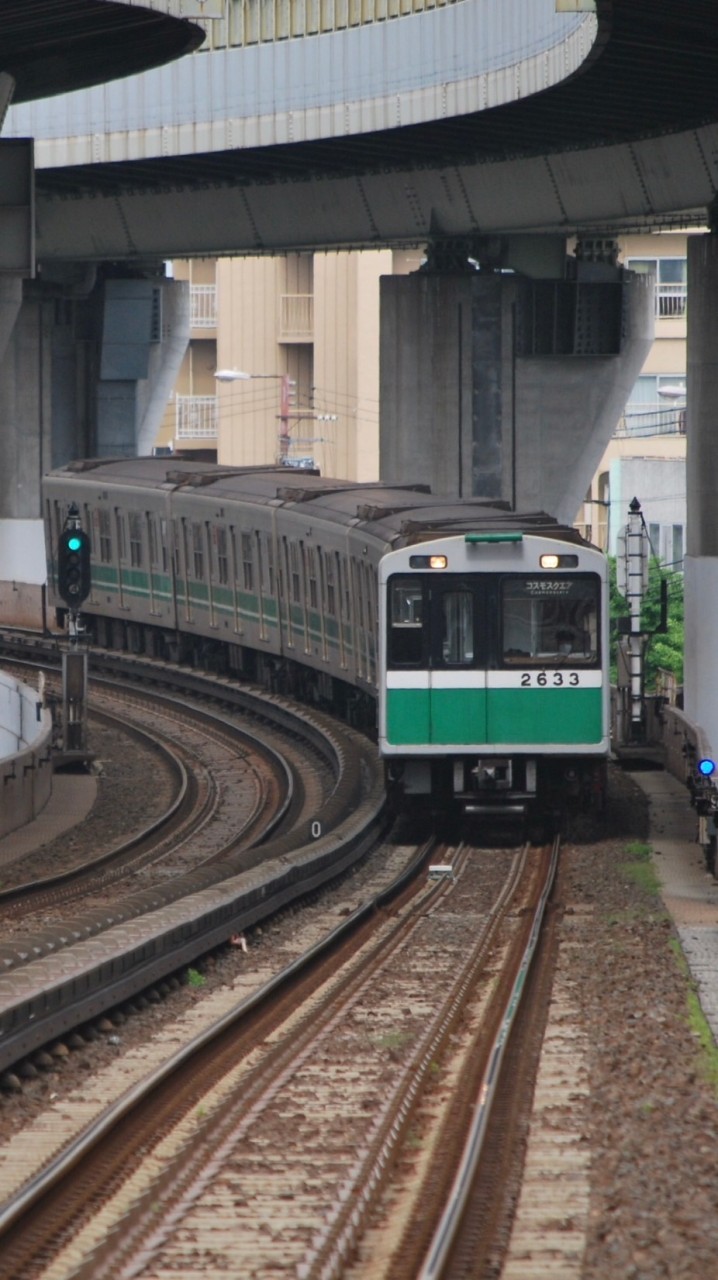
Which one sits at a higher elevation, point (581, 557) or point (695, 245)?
point (695, 245)

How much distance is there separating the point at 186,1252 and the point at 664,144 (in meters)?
24.6

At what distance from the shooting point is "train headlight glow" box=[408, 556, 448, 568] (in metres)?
19.0

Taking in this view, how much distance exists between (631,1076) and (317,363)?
6518 cm

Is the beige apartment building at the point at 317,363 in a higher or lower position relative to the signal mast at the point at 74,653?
higher

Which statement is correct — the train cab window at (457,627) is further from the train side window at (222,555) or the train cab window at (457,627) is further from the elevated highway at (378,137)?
the train side window at (222,555)

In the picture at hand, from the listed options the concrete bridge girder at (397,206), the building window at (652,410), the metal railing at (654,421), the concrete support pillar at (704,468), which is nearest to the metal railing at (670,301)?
the building window at (652,410)

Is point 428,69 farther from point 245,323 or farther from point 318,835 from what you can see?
point 245,323

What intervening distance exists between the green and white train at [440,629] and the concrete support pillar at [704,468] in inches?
146

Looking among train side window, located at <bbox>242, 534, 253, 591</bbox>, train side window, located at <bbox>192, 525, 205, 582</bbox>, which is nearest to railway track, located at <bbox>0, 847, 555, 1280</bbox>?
train side window, located at <bbox>242, 534, 253, 591</bbox>

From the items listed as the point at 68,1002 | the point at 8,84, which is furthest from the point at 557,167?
the point at 68,1002

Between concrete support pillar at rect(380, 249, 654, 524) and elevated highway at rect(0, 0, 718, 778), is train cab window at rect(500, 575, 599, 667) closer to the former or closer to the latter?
elevated highway at rect(0, 0, 718, 778)

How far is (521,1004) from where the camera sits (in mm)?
11719

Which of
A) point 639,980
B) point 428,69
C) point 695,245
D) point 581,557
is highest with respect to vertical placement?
point 428,69

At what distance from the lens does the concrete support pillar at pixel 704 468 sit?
2817cm
